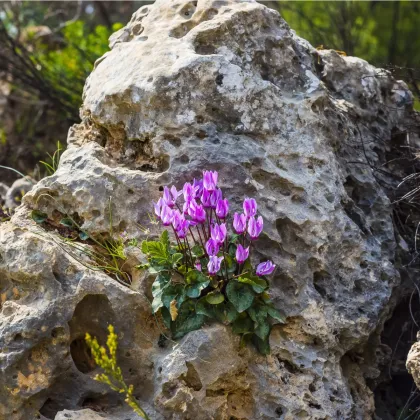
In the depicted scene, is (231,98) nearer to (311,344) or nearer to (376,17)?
(311,344)

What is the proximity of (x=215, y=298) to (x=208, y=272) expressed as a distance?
0.40 feet

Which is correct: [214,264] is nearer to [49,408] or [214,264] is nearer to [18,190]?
[49,408]

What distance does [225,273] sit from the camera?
346 cm

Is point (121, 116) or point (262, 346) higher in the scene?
point (121, 116)

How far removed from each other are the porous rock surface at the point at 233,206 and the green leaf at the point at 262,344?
48mm

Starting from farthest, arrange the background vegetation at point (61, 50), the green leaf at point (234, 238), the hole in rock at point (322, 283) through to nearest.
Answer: the background vegetation at point (61, 50)
the hole in rock at point (322, 283)
the green leaf at point (234, 238)

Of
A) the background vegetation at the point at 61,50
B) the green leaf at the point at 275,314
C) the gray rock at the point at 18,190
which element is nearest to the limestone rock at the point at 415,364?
the green leaf at the point at 275,314

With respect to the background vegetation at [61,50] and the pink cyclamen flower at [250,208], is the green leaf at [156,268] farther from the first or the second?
the background vegetation at [61,50]

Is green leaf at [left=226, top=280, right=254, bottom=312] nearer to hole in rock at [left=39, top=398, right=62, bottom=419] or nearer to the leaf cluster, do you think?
the leaf cluster

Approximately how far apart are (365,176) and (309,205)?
58 centimetres

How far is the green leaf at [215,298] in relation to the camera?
11.2ft

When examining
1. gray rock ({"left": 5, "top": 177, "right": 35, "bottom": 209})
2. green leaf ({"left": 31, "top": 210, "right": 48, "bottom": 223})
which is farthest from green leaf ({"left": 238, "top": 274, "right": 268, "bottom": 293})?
gray rock ({"left": 5, "top": 177, "right": 35, "bottom": 209})

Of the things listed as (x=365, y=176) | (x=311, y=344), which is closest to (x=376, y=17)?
(x=365, y=176)

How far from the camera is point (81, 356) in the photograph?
3.64 metres
